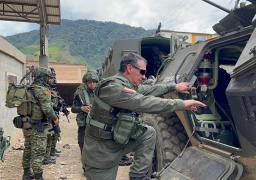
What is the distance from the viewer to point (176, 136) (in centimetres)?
442

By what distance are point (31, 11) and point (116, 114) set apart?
44.3ft

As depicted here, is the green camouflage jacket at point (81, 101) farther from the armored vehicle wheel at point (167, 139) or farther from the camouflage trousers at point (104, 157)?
the camouflage trousers at point (104, 157)

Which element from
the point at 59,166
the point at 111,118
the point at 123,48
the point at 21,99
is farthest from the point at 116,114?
the point at 59,166

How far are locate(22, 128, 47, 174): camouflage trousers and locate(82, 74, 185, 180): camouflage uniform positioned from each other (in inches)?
94.2

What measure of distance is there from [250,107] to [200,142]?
42.8 inches

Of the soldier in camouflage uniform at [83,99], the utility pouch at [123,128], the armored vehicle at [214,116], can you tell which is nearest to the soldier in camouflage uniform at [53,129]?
the soldier in camouflage uniform at [83,99]

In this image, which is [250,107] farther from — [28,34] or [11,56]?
[28,34]

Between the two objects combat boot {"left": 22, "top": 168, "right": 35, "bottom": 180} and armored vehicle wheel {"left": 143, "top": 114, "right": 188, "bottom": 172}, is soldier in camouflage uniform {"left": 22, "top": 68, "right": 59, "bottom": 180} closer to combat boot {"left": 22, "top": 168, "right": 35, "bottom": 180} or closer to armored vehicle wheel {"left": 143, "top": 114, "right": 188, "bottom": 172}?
combat boot {"left": 22, "top": 168, "right": 35, "bottom": 180}

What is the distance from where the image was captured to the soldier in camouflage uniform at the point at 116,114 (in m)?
3.00

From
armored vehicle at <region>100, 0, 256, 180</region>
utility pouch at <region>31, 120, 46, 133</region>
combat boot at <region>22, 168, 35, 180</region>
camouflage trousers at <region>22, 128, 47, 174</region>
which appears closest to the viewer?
armored vehicle at <region>100, 0, 256, 180</region>

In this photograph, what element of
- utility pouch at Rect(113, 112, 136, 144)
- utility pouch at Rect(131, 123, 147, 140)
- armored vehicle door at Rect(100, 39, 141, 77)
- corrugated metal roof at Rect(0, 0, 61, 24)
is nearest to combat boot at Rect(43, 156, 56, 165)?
armored vehicle door at Rect(100, 39, 141, 77)

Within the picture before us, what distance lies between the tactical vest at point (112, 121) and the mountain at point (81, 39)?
10229 cm

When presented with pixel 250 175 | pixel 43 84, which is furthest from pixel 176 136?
pixel 43 84

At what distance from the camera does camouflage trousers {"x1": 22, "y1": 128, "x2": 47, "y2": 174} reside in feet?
17.8
